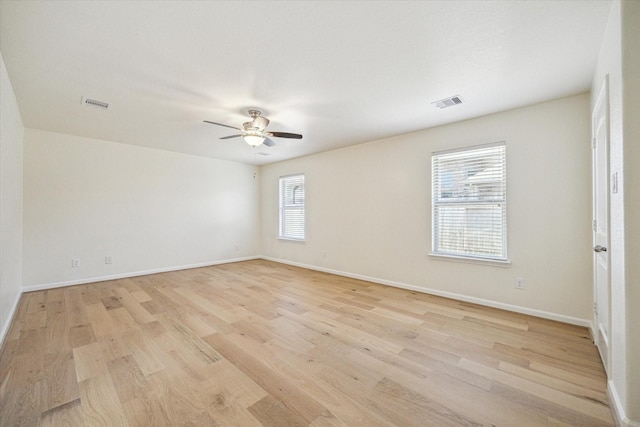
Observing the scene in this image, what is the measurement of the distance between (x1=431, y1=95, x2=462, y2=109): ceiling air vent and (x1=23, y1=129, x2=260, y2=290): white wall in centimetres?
483

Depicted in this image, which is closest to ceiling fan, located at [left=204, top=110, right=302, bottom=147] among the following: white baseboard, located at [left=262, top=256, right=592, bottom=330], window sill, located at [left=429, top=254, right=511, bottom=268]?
window sill, located at [left=429, top=254, right=511, bottom=268]

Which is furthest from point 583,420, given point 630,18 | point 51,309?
point 51,309

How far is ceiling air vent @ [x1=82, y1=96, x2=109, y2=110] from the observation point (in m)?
2.91

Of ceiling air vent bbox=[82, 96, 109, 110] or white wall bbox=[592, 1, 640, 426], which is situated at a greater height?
ceiling air vent bbox=[82, 96, 109, 110]

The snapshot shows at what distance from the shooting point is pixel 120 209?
4.74 meters

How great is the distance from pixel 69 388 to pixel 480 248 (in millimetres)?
4233

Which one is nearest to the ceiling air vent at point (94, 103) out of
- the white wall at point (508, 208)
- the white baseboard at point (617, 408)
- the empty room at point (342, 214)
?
the empty room at point (342, 214)

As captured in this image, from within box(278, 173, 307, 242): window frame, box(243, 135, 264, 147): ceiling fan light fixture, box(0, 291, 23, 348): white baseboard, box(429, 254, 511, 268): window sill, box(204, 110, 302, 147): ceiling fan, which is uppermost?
box(204, 110, 302, 147): ceiling fan

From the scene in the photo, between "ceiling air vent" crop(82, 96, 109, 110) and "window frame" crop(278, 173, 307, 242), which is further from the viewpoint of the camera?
"window frame" crop(278, 173, 307, 242)

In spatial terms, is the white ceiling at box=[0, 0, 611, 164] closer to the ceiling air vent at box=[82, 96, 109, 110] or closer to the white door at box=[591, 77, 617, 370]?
→ the ceiling air vent at box=[82, 96, 109, 110]

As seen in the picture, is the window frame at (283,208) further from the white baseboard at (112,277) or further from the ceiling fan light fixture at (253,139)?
the ceiling fan light fixture at (253,139)

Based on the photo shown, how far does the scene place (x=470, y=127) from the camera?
346cm

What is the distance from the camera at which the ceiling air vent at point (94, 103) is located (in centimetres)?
291

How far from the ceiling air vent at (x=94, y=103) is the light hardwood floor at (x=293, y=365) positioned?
96.9 inches
